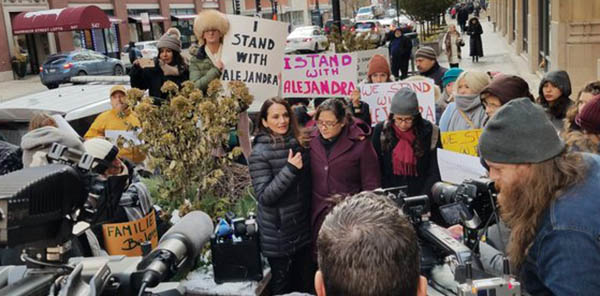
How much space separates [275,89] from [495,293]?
4.77 meters

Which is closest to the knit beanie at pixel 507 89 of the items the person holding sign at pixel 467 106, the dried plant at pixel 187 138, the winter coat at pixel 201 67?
the person holding sign at pixel 467 106

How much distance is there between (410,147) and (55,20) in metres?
33.1

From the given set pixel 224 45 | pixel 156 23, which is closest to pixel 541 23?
pixel 224 45

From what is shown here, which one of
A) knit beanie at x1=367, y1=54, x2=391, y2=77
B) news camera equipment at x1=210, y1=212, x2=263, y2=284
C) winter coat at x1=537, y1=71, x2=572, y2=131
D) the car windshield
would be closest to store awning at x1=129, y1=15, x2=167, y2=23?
the car windshield

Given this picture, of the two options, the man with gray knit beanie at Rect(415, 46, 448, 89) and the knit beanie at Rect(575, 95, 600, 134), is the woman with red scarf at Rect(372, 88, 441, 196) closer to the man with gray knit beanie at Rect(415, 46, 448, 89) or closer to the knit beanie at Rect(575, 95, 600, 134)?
the knit beanie at Rect(575, 95, 600, 134)

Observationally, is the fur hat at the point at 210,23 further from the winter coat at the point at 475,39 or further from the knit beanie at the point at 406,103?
the winter coat at the point at 475,39

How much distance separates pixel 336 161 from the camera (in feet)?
14.1

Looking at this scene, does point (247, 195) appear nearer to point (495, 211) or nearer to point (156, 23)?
point (495, 211)

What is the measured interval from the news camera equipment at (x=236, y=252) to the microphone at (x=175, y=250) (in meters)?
1.80

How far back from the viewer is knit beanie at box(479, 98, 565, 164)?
2.11 m

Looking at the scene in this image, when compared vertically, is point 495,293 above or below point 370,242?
below

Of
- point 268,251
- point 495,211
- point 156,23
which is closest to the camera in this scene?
point 495,211

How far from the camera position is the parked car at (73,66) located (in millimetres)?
A: 26562

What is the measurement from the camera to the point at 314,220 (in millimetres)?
4363
